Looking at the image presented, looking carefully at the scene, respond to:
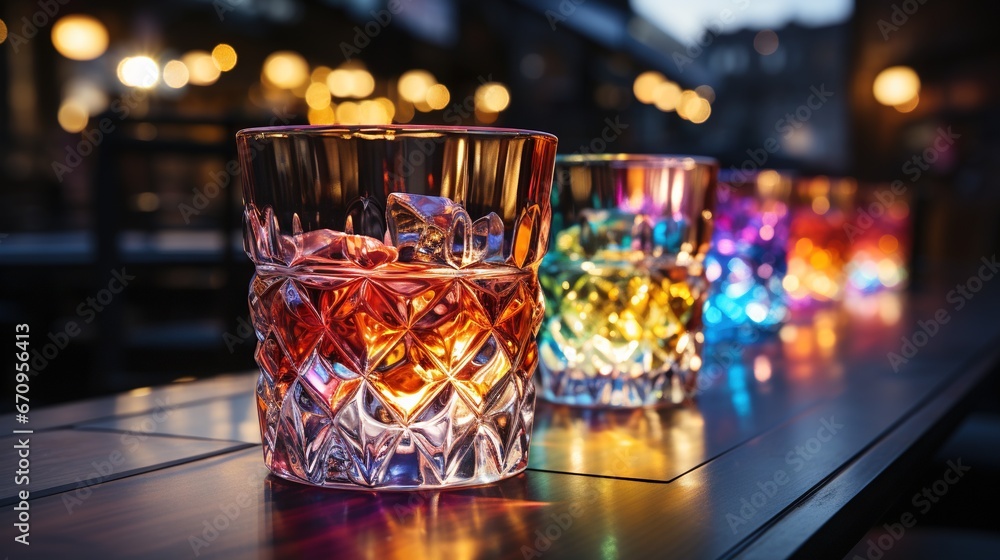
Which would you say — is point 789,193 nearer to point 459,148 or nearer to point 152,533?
point 459,148

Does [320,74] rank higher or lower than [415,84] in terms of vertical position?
higher

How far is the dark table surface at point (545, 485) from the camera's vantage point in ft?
1.29

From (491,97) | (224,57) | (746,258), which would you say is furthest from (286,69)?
(746,258)

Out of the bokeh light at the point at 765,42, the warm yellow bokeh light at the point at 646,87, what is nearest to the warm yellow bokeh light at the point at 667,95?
the warm yellow bokeh light at the point at 646,87

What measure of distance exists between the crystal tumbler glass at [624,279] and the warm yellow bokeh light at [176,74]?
753 cm

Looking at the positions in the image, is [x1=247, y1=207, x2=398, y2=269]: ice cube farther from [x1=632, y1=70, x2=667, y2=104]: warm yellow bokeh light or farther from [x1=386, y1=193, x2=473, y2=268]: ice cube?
[x1=632, y1=70, x2=667, y2=104]: warm yellow bokeh light

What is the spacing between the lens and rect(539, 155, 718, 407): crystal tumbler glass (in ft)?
2.45

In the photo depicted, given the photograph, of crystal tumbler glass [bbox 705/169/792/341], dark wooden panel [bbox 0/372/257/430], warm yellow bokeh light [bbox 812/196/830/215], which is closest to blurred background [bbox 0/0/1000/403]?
warm yellow bokeh light [bbox 812/196/830/215]

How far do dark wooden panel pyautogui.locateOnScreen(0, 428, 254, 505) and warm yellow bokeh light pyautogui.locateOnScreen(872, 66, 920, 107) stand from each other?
8.21m

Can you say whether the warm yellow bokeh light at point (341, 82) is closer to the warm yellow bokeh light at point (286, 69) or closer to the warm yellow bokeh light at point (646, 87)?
the warm yellow bokeh light at point (286, 69)

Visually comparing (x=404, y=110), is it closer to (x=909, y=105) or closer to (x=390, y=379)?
(x=909, y=105)

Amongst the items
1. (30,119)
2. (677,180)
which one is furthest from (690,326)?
(30,119)

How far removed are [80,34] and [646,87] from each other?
4.32m

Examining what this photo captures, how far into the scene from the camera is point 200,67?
7934 mm
